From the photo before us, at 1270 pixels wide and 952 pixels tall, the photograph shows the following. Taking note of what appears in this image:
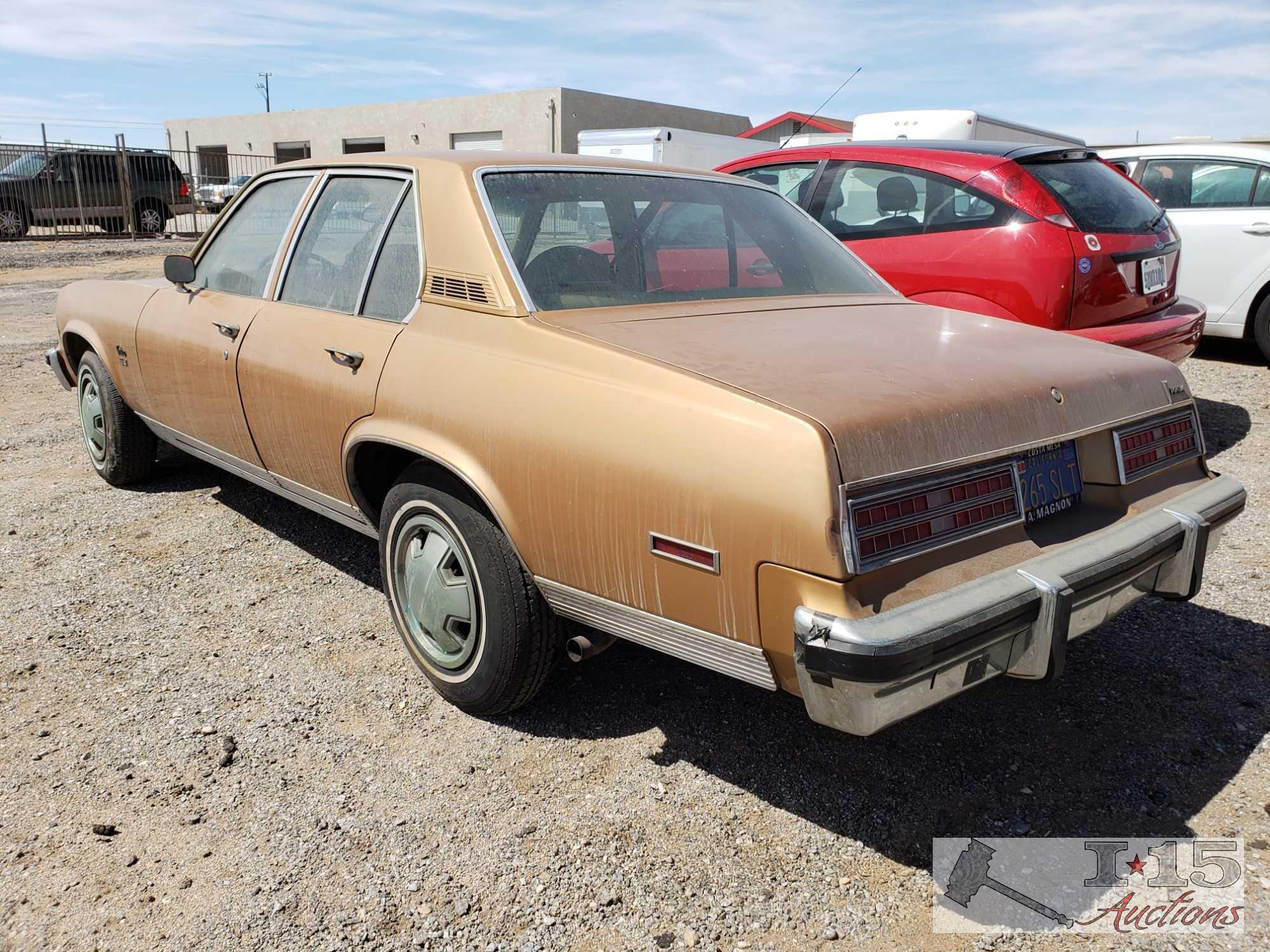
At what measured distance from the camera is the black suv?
1934 cm

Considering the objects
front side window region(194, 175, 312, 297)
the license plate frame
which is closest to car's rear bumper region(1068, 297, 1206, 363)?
the license plate frame

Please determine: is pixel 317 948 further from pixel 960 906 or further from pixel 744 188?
pixel 744 188

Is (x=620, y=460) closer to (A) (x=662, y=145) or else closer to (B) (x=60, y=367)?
(B) (x=60, y=367)

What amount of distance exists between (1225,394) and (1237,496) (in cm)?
489

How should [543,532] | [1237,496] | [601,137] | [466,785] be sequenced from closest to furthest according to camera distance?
[543,532]
[466,785]
[1237,496]
[601,137]

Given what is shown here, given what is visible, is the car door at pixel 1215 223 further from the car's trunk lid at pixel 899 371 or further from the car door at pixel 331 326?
the car door at pixel 331 326

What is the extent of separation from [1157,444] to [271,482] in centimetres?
302

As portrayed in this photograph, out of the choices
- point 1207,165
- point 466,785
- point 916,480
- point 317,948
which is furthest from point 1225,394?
point 317,948

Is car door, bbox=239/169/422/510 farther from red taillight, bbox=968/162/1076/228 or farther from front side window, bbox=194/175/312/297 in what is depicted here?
red taillight, bbox=968/162/1076/228

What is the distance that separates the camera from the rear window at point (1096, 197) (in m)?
5.04

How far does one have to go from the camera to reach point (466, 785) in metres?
2.63

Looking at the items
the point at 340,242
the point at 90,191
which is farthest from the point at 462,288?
the point at 90,191

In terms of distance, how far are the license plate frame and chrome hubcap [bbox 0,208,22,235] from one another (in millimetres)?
20755

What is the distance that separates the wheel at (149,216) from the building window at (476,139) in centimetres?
1389
